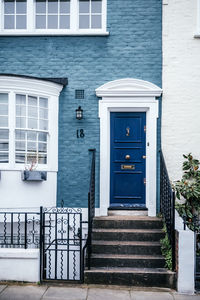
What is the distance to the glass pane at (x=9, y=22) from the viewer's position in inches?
322

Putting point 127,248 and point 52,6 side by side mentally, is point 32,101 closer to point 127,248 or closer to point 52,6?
point 52,6

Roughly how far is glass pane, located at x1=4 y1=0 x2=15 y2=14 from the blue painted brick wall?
0.87 m

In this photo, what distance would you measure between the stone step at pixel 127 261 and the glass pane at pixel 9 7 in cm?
597

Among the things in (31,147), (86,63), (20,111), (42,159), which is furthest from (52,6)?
(42,159)

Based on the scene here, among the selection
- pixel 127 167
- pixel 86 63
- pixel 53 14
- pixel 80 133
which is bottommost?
pixel 127 167

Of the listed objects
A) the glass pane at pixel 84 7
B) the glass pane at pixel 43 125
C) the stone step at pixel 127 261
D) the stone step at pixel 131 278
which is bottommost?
the stone step at pixel 131 278

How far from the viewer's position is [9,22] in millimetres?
8195

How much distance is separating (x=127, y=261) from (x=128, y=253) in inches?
10.8

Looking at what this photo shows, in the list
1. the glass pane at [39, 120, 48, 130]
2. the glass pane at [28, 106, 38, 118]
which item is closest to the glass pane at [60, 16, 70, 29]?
the glass pane at [28, 106, 38, 118]

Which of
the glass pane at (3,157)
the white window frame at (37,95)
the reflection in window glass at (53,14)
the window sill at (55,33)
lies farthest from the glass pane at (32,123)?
the reflection in window glass at (53,14)

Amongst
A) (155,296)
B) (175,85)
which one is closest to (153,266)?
(155,296)

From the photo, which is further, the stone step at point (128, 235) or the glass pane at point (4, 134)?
the glass pane at point (4, 134)

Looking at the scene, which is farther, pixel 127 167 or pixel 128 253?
pixel 127 167

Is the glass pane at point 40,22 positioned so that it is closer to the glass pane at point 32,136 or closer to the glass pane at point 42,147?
the glass pane at point 32,136
